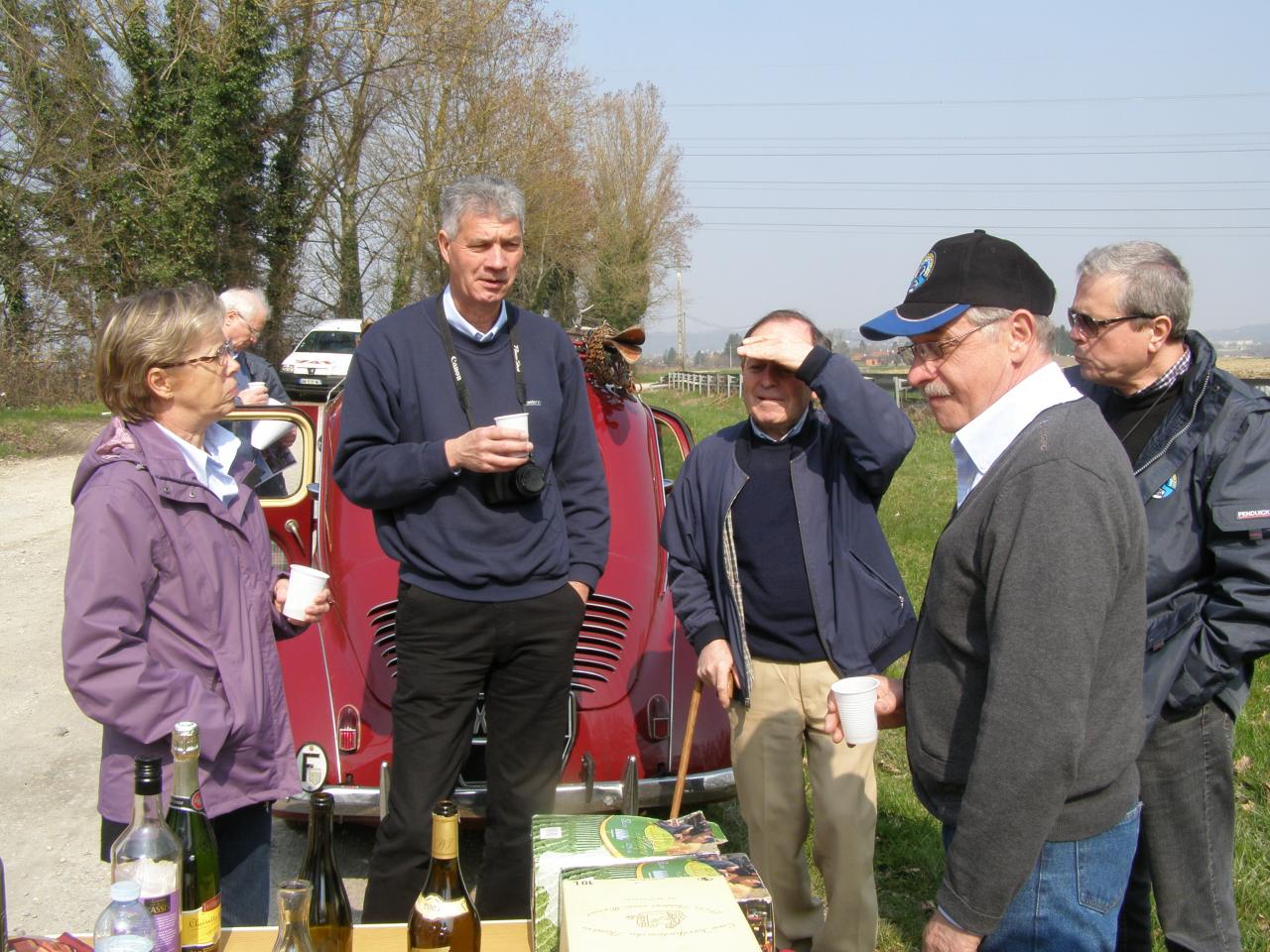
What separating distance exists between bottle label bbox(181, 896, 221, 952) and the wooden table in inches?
4.0

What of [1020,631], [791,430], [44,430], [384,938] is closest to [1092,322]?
[791,430]

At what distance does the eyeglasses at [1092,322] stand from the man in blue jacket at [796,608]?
55 centimetres

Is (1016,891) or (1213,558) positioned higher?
(1213,558)

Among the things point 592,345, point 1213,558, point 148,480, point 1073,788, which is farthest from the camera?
point 592,345

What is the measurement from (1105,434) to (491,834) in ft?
7.74

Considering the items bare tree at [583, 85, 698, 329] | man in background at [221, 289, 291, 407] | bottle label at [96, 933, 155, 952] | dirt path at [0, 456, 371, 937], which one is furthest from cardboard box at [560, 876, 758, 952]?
bare tree at [583, 85, 698, 329]

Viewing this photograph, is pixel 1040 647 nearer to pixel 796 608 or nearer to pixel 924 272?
pixel 924 272

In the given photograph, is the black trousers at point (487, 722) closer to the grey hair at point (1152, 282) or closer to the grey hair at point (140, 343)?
the grey hair at point (140, 343)

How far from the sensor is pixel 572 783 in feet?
13.2

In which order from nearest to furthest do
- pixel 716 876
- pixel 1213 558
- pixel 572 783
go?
pixel 716 876, pixel 1213 558, pixel 572 783

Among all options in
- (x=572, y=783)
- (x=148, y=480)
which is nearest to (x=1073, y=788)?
(x=148, y=480)

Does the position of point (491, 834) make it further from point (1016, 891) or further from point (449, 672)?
point (1016, 891)

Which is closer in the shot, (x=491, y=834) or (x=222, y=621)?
(x=222, y=621)

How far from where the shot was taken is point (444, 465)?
319 centimetres
